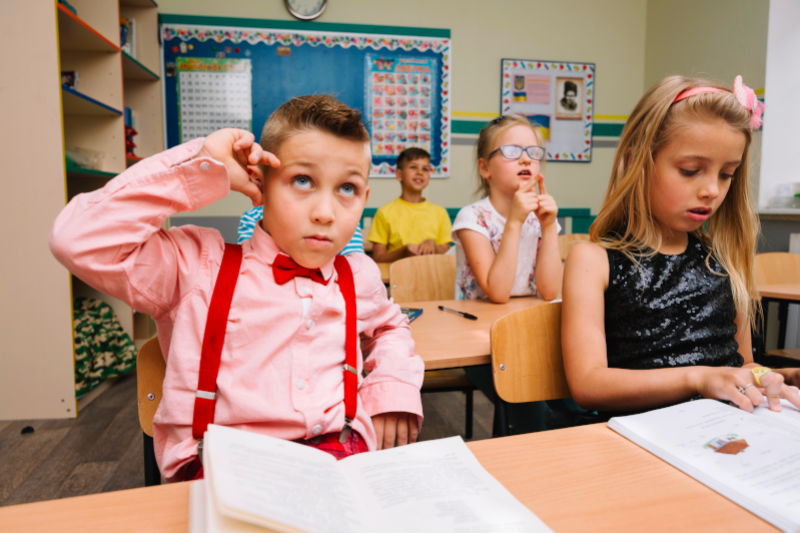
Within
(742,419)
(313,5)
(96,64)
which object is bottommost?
(742,419)

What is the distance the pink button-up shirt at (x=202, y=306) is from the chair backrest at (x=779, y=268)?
2.39 metres

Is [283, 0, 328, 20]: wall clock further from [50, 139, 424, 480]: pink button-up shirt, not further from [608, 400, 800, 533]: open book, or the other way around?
[608, 400, 800, 533]: open book

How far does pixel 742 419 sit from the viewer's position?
63cm

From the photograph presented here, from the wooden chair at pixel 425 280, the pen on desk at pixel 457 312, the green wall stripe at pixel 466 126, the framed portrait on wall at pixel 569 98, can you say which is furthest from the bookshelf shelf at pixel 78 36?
the framed portrait on wall at pixel 569 98

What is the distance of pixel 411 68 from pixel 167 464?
3645mm

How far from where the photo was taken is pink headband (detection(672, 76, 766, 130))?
36.7 inches

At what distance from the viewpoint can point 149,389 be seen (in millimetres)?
850

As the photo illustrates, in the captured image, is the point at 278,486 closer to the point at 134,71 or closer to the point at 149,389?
the point at 149,389

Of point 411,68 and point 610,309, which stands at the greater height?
point 411,68

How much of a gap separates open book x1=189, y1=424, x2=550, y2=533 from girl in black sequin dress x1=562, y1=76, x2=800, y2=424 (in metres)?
0.49

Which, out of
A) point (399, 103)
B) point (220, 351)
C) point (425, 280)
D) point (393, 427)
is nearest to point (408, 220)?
point (399, 103)

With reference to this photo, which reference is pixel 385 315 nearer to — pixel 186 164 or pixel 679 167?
pixel 186 164

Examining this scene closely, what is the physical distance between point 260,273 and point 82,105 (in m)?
2.57

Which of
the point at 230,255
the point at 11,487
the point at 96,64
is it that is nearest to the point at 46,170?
the point at 96,64
